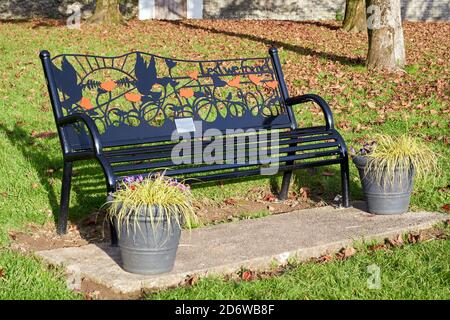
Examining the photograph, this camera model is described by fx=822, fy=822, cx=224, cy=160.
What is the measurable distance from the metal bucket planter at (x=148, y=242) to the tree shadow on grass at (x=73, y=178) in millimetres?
1580

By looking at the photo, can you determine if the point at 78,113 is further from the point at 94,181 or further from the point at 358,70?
the point at 358,70

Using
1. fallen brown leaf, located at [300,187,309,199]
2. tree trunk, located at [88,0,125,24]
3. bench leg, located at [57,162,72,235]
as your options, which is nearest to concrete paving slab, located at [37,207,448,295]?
bench leg, located at [57,162,72,235]

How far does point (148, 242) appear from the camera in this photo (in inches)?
183

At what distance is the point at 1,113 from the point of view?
30.9ft

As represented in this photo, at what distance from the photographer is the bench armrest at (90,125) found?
5277 mm

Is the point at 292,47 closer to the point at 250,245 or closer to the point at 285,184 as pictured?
the point at 285,184

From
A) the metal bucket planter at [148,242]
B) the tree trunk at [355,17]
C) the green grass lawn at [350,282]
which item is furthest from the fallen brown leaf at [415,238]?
the tree trunk at [355,17]

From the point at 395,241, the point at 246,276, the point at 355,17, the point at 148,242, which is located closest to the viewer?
the point at 148,242

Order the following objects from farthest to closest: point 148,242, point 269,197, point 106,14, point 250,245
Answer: point 106,14
point 269,197
point 250,245
point 148,242

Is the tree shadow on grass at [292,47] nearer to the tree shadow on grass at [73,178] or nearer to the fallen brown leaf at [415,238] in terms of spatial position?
the tree shadow on grass at [73,178]

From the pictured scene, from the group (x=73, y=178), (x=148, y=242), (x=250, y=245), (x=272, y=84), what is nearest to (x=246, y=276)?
(x=250, y=245)

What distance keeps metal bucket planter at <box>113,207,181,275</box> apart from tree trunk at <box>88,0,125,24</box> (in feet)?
43.1

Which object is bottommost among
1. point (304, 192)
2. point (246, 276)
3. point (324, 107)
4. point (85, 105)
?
point (304, 192)

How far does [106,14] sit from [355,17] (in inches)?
205
